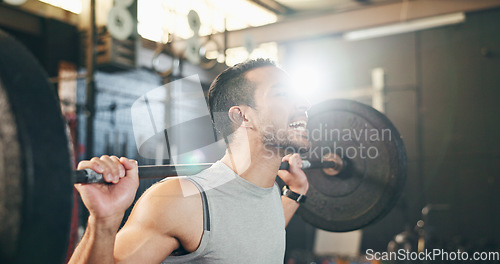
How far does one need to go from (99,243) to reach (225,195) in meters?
0.50

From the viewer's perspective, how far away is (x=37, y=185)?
32.4 inches

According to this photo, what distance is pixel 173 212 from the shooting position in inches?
52.8

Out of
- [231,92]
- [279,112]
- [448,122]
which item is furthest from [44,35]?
[448,122]

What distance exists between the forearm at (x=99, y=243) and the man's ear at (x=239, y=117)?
0.73 metres

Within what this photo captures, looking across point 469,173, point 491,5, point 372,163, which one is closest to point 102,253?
point 372,163

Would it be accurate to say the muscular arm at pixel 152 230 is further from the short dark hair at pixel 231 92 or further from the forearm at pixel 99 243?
the short dark hair at pixel 231 92

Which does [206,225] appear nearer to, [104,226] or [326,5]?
[104,226]

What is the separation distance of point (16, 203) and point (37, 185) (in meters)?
0.05

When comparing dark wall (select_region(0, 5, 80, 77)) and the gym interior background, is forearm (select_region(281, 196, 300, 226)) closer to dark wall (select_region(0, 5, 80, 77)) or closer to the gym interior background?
the gym interior background

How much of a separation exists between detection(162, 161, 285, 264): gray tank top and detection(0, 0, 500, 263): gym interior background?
410 centimetres

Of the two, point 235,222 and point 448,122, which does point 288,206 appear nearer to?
point 235,222

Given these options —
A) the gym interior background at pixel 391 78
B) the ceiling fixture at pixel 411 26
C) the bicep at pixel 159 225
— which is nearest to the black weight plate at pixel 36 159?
the bicep at pixel 159 225

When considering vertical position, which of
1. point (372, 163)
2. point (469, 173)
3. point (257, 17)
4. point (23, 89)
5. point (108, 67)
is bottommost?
point (469, 173)

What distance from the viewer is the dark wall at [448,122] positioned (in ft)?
21.5
